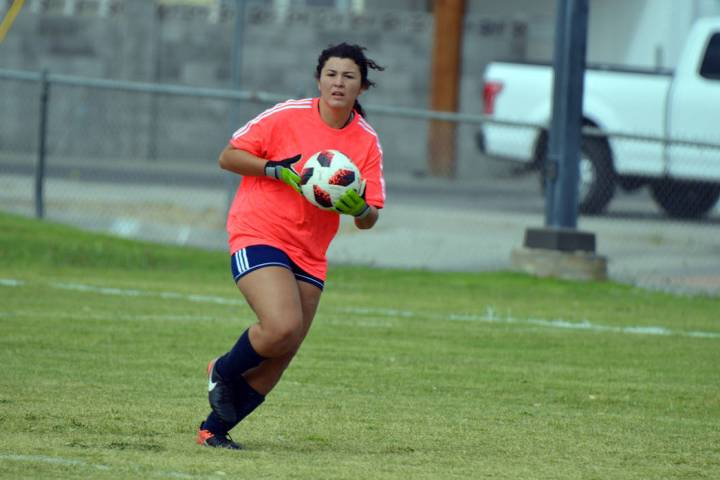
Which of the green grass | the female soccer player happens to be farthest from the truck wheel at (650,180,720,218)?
the female soccer player

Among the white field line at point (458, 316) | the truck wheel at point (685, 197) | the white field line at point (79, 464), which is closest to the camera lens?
the white field line at point (79, 464)

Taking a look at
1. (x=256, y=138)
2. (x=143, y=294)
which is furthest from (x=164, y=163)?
(x=256, y=138)

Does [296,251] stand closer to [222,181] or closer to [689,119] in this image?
[689,119]

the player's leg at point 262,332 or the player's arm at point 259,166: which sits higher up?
the player's arm at point 259,166

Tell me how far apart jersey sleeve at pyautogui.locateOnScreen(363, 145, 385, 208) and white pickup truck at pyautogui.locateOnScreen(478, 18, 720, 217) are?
13371 millimetres

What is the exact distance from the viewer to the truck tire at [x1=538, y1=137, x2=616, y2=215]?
20281 millimetres

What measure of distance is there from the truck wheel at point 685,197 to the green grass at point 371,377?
22.0ft

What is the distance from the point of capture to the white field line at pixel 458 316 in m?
11.8

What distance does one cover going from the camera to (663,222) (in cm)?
2052

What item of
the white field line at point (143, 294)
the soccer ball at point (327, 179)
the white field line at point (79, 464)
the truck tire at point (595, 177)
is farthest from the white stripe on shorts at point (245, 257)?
the truck tire at point (595, 177)

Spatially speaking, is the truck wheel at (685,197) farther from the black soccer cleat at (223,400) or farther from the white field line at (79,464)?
the white field line at (79,464)

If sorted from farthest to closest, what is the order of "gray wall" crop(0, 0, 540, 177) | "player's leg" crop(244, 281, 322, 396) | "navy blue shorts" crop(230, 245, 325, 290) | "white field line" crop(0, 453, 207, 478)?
"gray wall" crop(0, 0, 540, 177)
"player's leg" crop(244, 281, 322, 396)
"navy blue shorts" crop(230, 245, 325, 290)
"white field line" crop(0, 453, 207, 478)

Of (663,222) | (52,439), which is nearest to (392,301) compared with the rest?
(52,439)

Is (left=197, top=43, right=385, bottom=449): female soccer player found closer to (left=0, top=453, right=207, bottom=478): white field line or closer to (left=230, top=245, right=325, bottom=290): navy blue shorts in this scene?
(left=230, top=245, right=325, bottom=290): navy blue shorts
